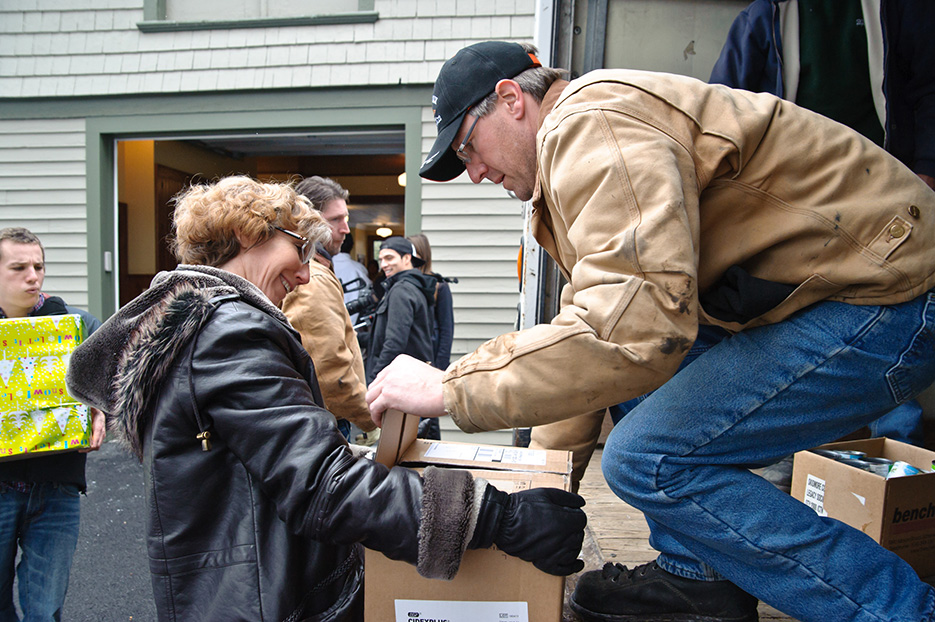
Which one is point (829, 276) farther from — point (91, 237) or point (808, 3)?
point (91, 237)

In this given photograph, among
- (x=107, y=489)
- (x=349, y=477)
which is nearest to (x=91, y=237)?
(x=107, y=489)

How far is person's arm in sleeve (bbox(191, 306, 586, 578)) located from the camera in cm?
124

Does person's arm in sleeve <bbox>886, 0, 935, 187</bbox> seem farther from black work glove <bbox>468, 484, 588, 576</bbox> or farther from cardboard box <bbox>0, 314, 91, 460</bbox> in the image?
cardboard box <bbox>0, 314, 91, 460</bbox>

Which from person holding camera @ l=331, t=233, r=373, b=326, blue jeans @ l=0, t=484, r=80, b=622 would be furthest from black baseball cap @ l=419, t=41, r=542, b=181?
person holding camera @ l=331, t=233, r=373, b=326

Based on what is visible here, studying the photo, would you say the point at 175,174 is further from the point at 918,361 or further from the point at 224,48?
the point at 918,361

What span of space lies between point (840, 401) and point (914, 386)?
18 centimetres

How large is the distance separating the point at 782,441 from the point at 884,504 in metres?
0.68

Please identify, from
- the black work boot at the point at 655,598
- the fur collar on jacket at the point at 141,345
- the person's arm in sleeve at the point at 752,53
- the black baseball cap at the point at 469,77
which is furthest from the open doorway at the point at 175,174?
the black work boot at the point at 655,598

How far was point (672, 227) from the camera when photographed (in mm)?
1162

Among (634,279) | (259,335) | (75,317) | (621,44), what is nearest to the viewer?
(634,279)

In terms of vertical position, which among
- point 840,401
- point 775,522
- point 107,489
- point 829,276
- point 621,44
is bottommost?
point 107,489

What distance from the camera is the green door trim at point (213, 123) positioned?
5.95 meters

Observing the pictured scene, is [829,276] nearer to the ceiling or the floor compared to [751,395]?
nearer to the ceiling

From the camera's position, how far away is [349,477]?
1.27 meters
